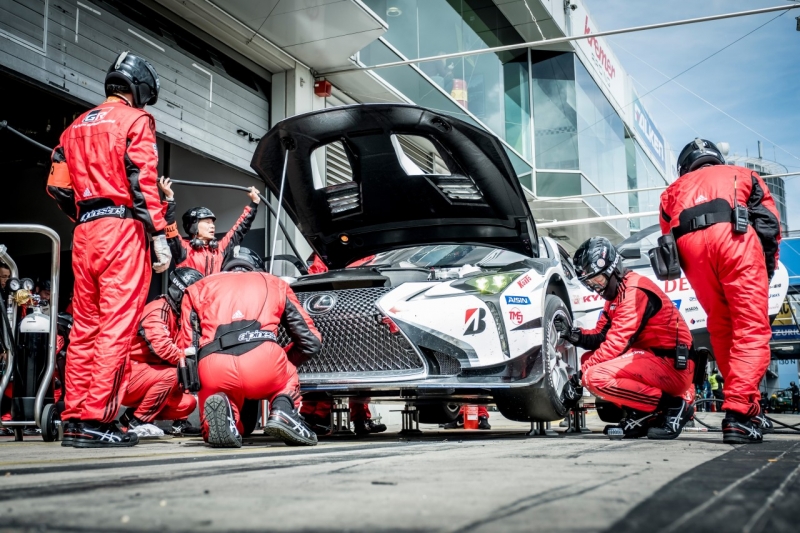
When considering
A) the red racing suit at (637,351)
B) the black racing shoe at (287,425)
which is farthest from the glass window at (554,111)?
the black racing shoe at (287,425)

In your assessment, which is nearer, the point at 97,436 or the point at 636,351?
the point at 97,436

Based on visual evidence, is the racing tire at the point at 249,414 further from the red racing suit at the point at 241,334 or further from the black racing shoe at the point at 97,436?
the black racing shoe at the point at 97,436

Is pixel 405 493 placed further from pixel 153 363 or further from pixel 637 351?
pixel 153 363

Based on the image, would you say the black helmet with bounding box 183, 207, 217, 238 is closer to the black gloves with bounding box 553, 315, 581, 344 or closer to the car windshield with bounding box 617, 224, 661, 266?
the black gloves with bounding box 553, 315, 581, 344

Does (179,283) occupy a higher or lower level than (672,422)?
higher

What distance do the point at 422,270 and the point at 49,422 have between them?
8.06ft

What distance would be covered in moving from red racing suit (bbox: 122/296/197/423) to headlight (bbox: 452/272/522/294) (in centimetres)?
214

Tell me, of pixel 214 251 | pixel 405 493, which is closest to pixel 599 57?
pixel 214 251

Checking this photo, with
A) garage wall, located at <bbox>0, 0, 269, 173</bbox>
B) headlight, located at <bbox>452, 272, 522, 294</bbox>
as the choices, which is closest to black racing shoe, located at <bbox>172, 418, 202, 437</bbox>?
garage wall, located at <bbox>0, 0, 269, 173</bbox>

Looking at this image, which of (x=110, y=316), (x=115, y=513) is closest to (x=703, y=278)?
(x=110, y=316)

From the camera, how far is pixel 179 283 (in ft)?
17.1

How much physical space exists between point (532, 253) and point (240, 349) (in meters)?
2.34

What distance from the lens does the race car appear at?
Answer: 4289 millimetres

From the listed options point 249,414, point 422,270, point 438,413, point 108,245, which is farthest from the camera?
point 438,413
